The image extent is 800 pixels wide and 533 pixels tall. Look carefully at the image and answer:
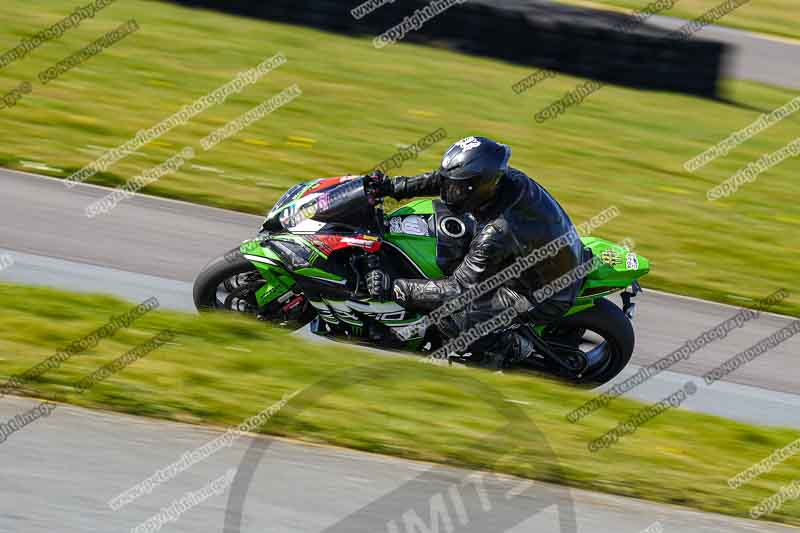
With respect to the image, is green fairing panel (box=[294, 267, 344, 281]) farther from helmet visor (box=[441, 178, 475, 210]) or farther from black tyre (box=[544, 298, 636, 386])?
black tyre (box=[544, 298, 636, 386])

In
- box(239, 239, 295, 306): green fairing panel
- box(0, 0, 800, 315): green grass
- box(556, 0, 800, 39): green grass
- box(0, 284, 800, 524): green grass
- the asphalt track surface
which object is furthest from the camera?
box(556, 0, 800, 39): green grass

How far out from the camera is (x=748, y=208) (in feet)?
42.7

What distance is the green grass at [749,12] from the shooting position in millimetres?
23516

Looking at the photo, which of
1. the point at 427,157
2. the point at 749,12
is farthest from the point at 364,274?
the point at 749,12

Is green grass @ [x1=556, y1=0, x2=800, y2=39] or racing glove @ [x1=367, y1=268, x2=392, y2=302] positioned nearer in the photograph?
racing glove @ [x1=367, y1=268, x2=392, y2=302]

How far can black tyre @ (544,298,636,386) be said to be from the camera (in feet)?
25.5

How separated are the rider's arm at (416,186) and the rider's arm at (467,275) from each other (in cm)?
86

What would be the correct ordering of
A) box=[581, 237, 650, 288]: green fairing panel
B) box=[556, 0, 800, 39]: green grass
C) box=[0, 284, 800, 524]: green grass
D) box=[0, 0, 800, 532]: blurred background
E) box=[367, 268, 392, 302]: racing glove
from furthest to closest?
1. box=[556, 0, 800, 39]: green grass
2. box=[581, 237, 650, 288]: green fairing panel
3. box=[367, 268, 392, 302]: racing glove
4. box=[0, 0, 800, 532]: blurred background
5. box=[0, 284, 800, 524]: green grass

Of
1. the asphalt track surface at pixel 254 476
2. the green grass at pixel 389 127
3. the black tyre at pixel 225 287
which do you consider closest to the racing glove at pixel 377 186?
the black tyre at pixel 225 287

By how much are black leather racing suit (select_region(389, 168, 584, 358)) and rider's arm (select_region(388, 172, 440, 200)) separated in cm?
70

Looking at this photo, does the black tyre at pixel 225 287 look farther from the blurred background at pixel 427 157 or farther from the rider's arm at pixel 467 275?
the rider's arm at pixel 467 275

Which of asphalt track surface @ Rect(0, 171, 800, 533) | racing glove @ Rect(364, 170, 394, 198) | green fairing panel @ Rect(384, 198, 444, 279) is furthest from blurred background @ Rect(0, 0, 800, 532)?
racing glove @ Rect(364, 170, 394, 198)

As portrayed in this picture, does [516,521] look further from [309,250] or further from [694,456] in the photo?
[309,250]

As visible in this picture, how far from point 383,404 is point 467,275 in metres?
1.06
